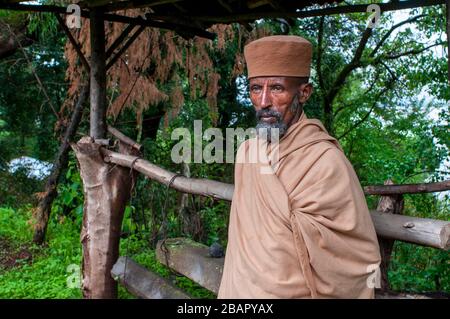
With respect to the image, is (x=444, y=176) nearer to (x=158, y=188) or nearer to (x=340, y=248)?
(x=158, y=188)

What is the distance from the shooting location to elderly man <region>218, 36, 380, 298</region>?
190cm

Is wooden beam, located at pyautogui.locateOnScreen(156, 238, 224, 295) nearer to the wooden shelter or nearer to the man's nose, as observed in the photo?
the wooden shelter

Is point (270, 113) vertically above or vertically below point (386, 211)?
above

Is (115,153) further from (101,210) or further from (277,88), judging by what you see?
(277,88)

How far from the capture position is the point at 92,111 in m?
4.22

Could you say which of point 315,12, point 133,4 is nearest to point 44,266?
point 133,4

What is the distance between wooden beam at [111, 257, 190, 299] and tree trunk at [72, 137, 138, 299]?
16 centimetres

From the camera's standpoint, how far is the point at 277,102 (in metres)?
2.11

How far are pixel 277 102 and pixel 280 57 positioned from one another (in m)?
0.18

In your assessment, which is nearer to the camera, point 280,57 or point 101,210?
point 280,57

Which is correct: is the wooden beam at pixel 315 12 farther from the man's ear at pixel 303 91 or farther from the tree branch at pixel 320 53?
the tree branch at pixel 320 53

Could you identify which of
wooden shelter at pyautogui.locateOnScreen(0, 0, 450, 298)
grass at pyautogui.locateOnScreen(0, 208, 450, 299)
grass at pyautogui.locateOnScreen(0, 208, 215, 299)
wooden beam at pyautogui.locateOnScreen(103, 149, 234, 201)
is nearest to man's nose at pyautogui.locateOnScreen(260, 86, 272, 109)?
wooden beam at pyautogui.locateOnScreen(103, 149, 234, 201)

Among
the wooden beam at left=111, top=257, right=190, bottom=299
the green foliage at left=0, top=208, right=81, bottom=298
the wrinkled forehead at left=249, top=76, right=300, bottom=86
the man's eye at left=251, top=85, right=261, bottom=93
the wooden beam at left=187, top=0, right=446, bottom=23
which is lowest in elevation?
the green foliage at left=0, top=208, right=81, bottom=298
